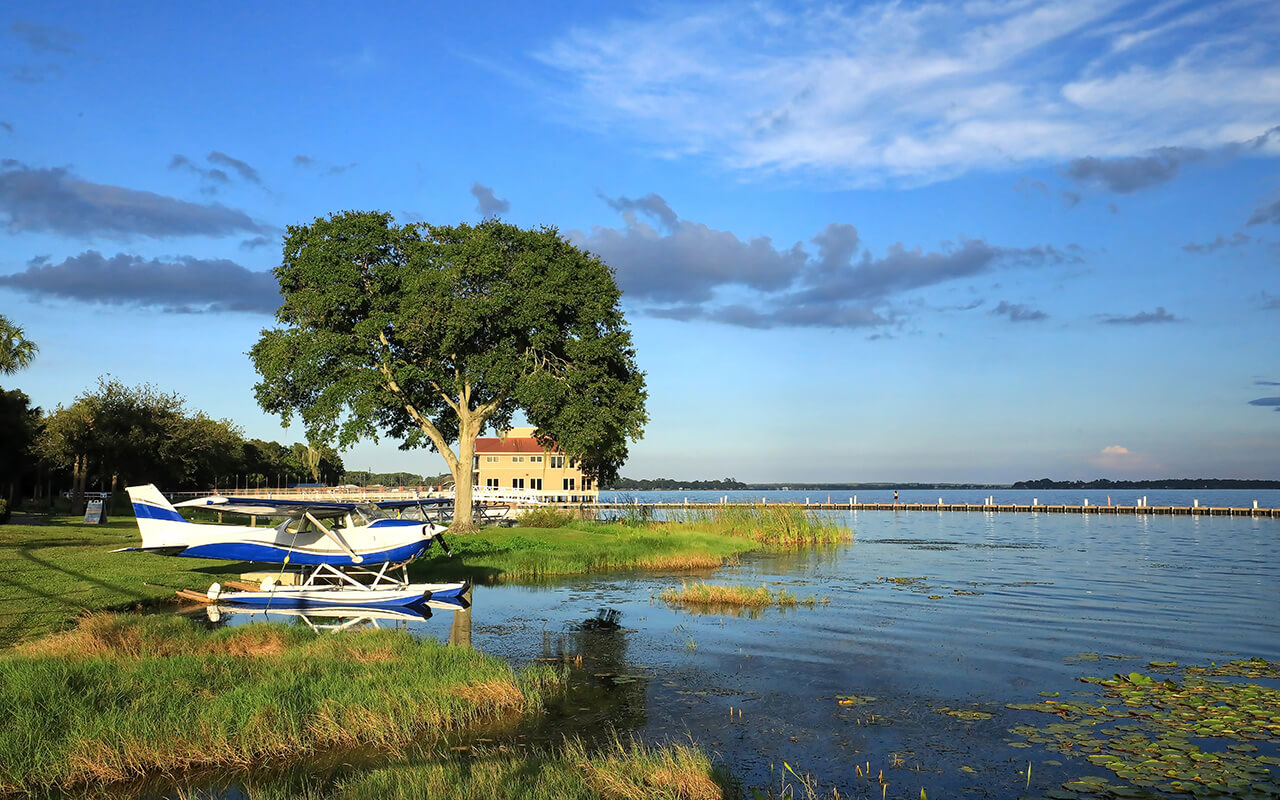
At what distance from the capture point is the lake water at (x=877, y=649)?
10617 millimetres

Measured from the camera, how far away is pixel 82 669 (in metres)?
11.9

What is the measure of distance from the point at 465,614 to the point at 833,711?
36.2 ft

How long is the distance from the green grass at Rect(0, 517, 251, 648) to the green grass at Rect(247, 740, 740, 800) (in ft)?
30.4

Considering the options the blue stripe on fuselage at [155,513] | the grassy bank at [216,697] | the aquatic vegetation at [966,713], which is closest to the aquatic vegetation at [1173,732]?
the aquatic vegetation at [966,713]

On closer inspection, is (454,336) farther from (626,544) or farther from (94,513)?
(94,513)

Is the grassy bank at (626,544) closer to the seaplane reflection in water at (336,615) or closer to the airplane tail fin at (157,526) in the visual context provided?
the seaplane reflection in water at (336,615)

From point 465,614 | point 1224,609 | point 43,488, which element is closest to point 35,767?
point 465,614

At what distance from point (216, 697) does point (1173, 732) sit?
12.3 meters

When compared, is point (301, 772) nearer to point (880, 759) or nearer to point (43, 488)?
point (880, 759)

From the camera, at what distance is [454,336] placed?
37438 millimetres

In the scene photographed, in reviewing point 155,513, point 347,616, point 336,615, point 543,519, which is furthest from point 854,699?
point 543,519

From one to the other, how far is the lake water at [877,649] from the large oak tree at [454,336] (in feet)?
35.9

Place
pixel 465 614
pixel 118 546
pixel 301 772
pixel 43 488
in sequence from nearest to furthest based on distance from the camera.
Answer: pixel 301 772, pixel 465 614, pixel 118 546, pixel 43 488

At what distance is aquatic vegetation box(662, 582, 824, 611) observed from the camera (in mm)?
22844
